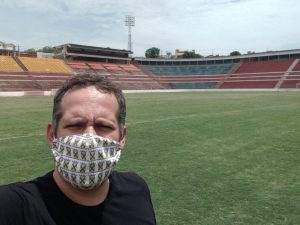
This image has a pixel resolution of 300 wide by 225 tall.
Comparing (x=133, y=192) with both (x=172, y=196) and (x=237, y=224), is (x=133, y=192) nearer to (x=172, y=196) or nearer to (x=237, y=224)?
(x=237, y=224)

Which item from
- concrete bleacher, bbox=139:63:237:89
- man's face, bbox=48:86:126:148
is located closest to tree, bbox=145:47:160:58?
concrete bleacher, bbox=139:63:237:89

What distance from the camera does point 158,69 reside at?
306 feet

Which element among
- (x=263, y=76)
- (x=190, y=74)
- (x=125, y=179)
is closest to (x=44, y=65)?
(x=190, y=74)

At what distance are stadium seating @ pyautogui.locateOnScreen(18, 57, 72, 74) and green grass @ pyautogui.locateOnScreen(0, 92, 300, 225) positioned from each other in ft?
178

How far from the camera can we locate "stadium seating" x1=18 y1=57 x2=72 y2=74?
6663cm

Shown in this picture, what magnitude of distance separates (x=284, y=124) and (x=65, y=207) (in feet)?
49.2

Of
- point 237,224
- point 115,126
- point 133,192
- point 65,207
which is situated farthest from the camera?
point 237,224

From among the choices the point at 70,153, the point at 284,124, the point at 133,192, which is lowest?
the point at 284,124

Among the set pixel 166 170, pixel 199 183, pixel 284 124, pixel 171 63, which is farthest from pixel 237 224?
pixel 171 63

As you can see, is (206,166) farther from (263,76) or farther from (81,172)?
(263,76)

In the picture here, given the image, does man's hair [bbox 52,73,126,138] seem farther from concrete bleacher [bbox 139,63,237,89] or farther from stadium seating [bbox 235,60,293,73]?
concrete bleacher [bbox 139,63,237,89]

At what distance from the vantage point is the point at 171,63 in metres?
98.9

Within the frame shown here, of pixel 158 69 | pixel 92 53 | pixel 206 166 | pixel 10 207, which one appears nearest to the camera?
pixel 10 207

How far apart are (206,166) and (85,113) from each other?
6438 mm
